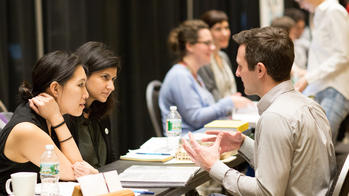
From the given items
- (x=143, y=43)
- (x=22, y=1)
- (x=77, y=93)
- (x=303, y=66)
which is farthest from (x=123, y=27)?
(x=77, y=93)

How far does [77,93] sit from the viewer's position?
8.63 feet

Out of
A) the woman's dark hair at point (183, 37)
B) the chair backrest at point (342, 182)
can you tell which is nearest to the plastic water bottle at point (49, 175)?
the chair backrest at point (342, 182)

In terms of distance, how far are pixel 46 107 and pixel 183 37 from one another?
82.4 inches

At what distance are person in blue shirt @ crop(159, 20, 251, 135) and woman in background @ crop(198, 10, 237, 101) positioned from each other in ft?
1.89

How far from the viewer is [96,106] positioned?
123 inches

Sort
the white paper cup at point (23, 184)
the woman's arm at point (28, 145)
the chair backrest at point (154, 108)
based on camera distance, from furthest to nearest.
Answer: the chair backrest at point (154, 108), the woman's arm at point (28, 145), the white paper cup at point (23, 184)

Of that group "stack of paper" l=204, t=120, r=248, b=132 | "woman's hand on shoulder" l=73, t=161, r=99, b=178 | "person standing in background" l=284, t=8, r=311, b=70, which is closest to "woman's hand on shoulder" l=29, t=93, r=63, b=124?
"woman's hand on shoulder" l=73, t=161, r=99, b=178

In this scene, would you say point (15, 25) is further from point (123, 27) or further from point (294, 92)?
point (294, 92)

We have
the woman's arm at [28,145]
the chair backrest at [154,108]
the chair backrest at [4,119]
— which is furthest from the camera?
the chair backrest at [154,108]

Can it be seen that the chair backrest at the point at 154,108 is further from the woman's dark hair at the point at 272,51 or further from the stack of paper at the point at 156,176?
the woman's dark hair at the point at 272,51

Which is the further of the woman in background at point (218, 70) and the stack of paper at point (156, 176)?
the woman in background at point (218, 70)

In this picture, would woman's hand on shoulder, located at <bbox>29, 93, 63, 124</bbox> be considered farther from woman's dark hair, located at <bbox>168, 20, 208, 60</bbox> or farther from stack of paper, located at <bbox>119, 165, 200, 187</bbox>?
woman's dark hair, located at <bbox>168, 20, 208, 60</bbox>

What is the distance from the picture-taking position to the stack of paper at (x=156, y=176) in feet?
7.56

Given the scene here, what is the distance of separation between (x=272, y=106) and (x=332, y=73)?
2050 mm
